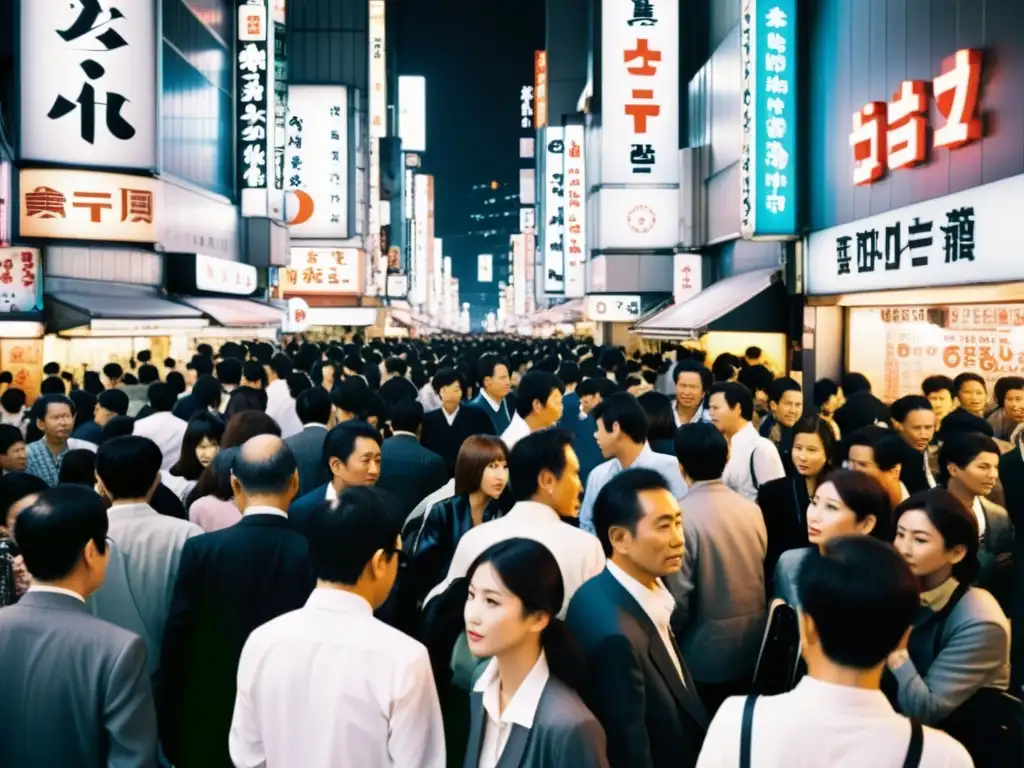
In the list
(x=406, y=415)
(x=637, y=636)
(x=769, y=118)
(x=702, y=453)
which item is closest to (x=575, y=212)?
(x=769, y=118)

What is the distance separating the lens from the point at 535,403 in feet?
26.3

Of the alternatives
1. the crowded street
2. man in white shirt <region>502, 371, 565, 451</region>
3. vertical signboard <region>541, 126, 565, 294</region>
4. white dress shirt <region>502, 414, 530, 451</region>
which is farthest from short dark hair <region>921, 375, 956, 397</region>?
vertical signboard <region>541, 126, 565, 294</region>

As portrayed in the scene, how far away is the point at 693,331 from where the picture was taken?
1692 centimetres

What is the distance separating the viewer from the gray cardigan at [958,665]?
351 centimetres

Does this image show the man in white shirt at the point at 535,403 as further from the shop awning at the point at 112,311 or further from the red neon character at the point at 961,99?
the shop awning at the point at 112,311

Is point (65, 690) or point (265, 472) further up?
point (265, 472)

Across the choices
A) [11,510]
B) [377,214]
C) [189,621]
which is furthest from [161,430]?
[377,214]

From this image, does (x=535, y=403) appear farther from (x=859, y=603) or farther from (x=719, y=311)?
(x=719, y=311)

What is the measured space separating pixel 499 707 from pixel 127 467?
2309 mm

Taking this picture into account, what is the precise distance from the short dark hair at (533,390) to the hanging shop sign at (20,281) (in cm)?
1224

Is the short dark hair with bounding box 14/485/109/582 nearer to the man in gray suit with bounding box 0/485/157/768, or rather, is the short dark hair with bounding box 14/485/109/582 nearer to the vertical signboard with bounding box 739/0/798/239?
the man in gray suit with bounding box 0/485/157/768

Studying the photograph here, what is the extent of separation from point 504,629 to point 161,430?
5724mm

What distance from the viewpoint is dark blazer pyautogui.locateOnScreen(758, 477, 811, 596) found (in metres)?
5.71

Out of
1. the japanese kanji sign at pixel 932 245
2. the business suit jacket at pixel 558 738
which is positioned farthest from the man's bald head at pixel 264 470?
the japanese kanji sign at pixel 932 245
